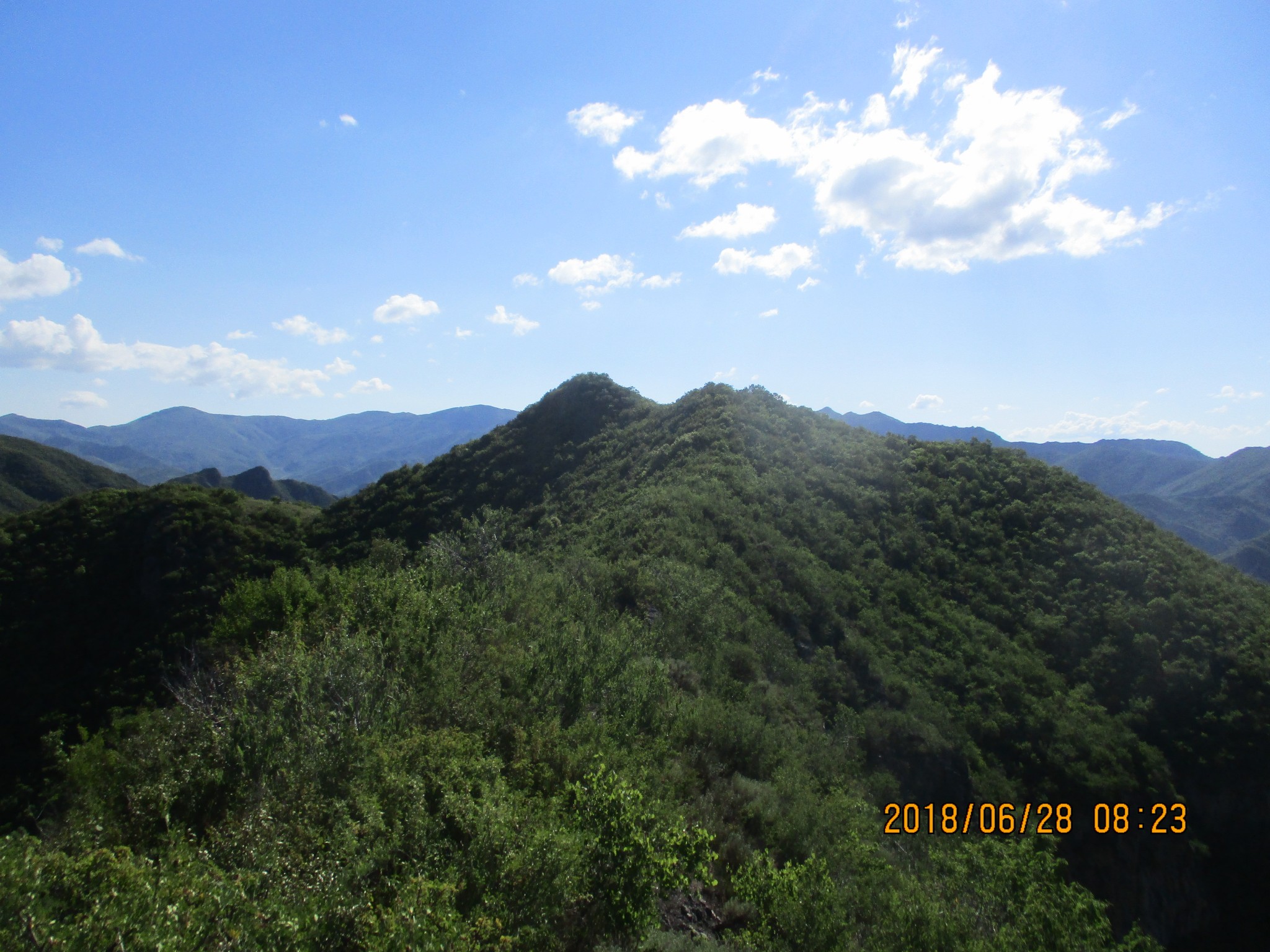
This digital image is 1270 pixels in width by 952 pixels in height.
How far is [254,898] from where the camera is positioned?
21.5 ft

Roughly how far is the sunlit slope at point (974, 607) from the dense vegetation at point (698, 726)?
19 cm

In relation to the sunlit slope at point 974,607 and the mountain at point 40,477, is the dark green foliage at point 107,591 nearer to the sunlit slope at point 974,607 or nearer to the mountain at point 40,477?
the sunlit slope at point 974,607

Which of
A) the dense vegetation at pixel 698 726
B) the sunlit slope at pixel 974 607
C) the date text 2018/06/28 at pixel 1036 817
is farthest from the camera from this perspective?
the sunlit slope at pixel 974 607

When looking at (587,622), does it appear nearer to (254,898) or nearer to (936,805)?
(254,898)

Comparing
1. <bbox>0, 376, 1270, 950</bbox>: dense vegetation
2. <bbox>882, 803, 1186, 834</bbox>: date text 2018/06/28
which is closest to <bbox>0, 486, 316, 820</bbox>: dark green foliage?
<bbox>0, 376, 1270, 950</bbox>: dense vegetation

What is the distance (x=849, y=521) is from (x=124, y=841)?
3772 centimetres

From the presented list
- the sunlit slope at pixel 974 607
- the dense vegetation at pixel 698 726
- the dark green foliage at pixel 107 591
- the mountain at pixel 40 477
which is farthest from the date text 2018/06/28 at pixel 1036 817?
the mountain at pixel 40 477

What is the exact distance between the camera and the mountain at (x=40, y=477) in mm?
75938

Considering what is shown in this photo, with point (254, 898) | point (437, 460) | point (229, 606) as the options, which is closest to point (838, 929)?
point (254, 898)

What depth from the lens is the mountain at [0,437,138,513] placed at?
75.9m

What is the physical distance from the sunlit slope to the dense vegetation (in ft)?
0.62

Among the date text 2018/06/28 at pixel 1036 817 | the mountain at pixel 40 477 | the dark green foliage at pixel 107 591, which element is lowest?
the date text 2018/06/28 at pixel 1036 817

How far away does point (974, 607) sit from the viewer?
3528 cm

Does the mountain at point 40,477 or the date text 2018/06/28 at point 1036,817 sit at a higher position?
the mountain at point 40,477
